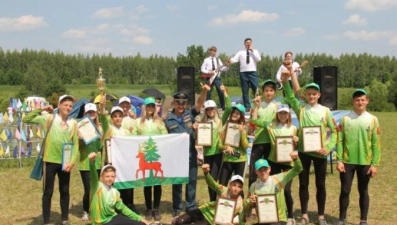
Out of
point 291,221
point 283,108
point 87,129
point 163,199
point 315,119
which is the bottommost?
point 163,199

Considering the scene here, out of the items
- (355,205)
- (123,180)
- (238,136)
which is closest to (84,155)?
(123,180)

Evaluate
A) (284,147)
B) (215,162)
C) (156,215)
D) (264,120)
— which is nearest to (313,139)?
(284,147)

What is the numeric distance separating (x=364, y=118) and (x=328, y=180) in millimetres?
4771

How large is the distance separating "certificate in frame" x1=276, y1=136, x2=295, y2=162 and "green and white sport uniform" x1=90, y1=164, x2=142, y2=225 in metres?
2.08

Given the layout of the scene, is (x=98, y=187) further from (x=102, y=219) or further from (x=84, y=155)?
(x=84, y=155)

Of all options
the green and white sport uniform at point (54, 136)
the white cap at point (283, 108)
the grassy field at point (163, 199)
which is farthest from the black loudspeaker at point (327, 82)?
the green and white sport uniform at point (54, 136)

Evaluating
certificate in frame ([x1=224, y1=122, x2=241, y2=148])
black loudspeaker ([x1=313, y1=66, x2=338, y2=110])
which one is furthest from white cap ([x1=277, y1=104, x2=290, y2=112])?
black loudspeaker ([x1=313, y1=66, x2=338, y2=110])

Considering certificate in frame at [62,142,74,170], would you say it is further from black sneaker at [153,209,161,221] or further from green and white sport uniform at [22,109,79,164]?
black sneaker at [153,209,161,221]

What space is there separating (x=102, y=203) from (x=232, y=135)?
2062mm

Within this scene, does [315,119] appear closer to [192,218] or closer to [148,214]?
[192,218]

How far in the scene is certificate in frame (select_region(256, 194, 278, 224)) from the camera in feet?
21.2

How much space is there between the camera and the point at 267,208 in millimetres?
6484

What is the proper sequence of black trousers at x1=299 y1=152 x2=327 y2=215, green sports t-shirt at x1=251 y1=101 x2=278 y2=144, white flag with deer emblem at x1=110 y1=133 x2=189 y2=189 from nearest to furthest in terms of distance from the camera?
1. black trousers at x1=299 y1=152 x2=327 y2=215
2. green sports t-shirt at x1=251 y1=101 x2=278 y2=144
3. white flag with deer emblem at x1=110 y1=133 x2=189 y2=189

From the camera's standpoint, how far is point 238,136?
7285mm
